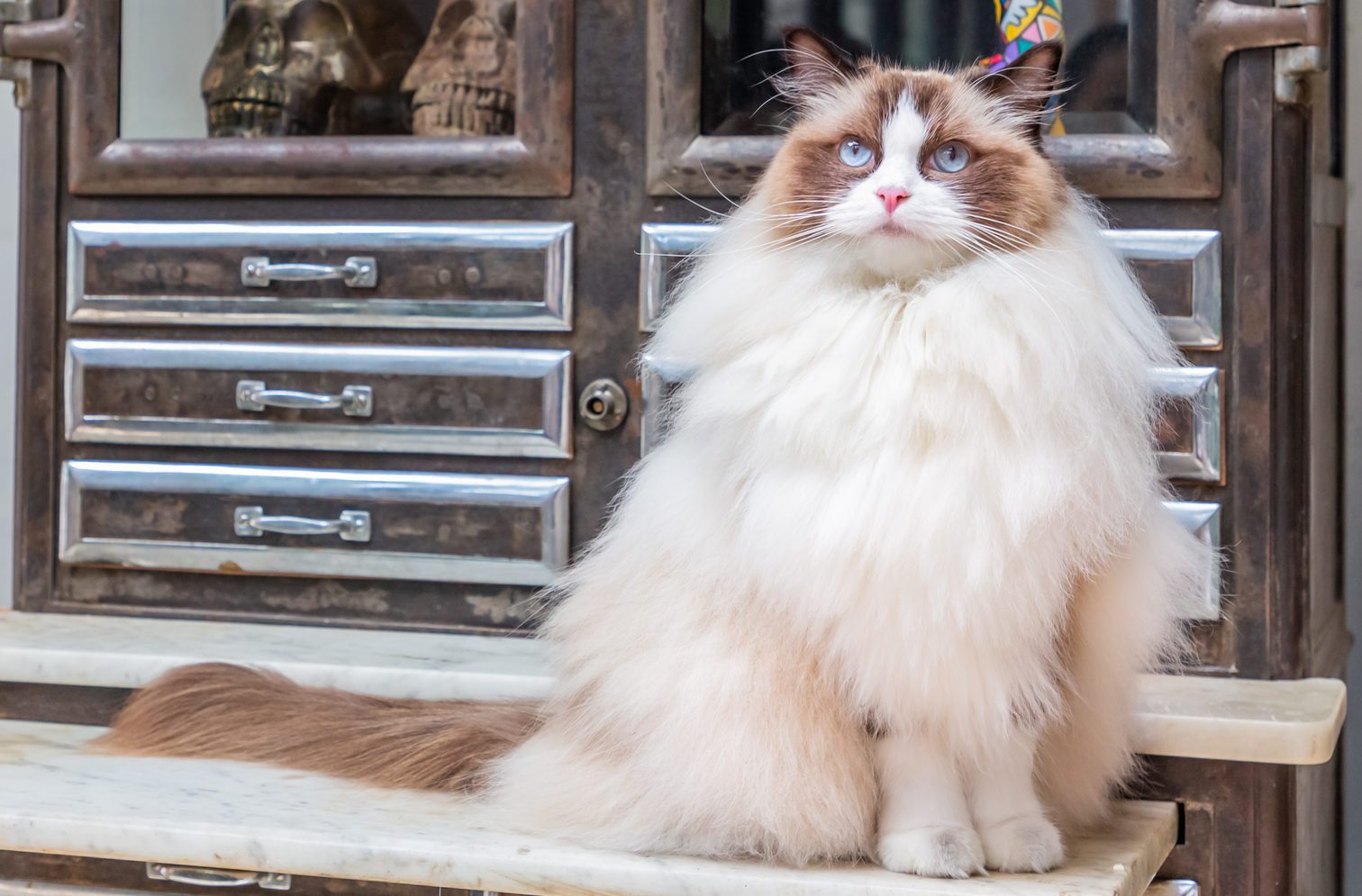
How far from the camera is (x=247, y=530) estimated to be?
60.6 inches

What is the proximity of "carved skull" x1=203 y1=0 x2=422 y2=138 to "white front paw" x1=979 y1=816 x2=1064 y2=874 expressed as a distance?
42.5 inches

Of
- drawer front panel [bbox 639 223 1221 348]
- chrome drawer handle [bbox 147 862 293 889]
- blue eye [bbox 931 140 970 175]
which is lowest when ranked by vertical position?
chrome drawer handle [bbox 147 862 293 889]

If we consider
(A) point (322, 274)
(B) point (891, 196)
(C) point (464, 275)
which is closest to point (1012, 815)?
(B) point (891, 196)

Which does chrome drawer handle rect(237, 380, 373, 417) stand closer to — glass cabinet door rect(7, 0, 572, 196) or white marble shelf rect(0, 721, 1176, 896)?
glass cabinet door rect(7, 0, 572, 196)

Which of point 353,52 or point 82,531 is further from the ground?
point 353,52

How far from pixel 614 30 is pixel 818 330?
2.16ft

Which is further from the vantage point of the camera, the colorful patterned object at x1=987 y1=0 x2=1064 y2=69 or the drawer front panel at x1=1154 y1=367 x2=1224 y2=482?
the colorful patterned object at x1=987 y1=0 x2=1064 y2=69

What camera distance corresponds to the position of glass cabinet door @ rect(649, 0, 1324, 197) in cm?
130

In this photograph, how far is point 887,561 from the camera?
2.92 feet

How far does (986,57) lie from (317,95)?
2.62 ft

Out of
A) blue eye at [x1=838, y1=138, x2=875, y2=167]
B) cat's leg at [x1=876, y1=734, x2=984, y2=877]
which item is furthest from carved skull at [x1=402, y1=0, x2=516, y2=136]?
cat's leg at [x1=876, y1=734, x2=984, y2=877]

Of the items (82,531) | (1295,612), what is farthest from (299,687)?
(1295,612)

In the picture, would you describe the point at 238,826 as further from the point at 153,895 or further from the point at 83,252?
the point at 83,252

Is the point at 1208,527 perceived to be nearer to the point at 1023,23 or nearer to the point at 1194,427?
the point at 1194,427
